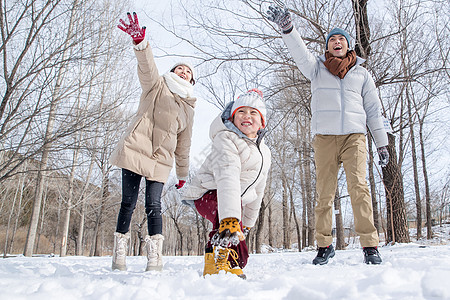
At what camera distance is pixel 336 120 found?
9.07 ft

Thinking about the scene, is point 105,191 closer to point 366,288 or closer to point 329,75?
point 329,75

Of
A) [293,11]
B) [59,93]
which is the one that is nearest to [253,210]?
[59,93]

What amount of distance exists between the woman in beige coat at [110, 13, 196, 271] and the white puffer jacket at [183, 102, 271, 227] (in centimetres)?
48

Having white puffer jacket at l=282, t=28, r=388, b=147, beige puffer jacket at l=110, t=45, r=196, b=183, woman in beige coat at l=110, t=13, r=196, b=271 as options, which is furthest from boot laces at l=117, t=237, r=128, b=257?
white puffer jacket at l=282, t=28, r=388, b=147

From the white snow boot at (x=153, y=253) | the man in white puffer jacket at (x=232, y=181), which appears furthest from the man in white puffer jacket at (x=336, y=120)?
the white snow boot at (x=153, y=253)

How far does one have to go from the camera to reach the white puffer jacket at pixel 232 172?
6.40 feet

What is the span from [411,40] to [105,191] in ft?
43.7

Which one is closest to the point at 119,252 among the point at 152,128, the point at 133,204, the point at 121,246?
the point at 121,246

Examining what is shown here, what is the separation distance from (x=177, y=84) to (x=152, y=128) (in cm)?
49

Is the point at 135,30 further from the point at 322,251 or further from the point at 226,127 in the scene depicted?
the point at 322,251

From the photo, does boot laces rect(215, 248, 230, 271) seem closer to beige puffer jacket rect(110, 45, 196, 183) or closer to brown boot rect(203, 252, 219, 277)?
brown boot rect(203, 252, 219, 277)

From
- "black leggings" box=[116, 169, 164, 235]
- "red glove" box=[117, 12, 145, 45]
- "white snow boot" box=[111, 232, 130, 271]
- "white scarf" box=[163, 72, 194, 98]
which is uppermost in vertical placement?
"red glove" box=[117, 12, 145, 45]

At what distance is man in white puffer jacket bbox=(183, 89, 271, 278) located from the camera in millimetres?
1892

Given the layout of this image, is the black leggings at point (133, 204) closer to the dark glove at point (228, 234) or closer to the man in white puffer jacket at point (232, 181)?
the man in white puffer jacket at point (232, 181)
